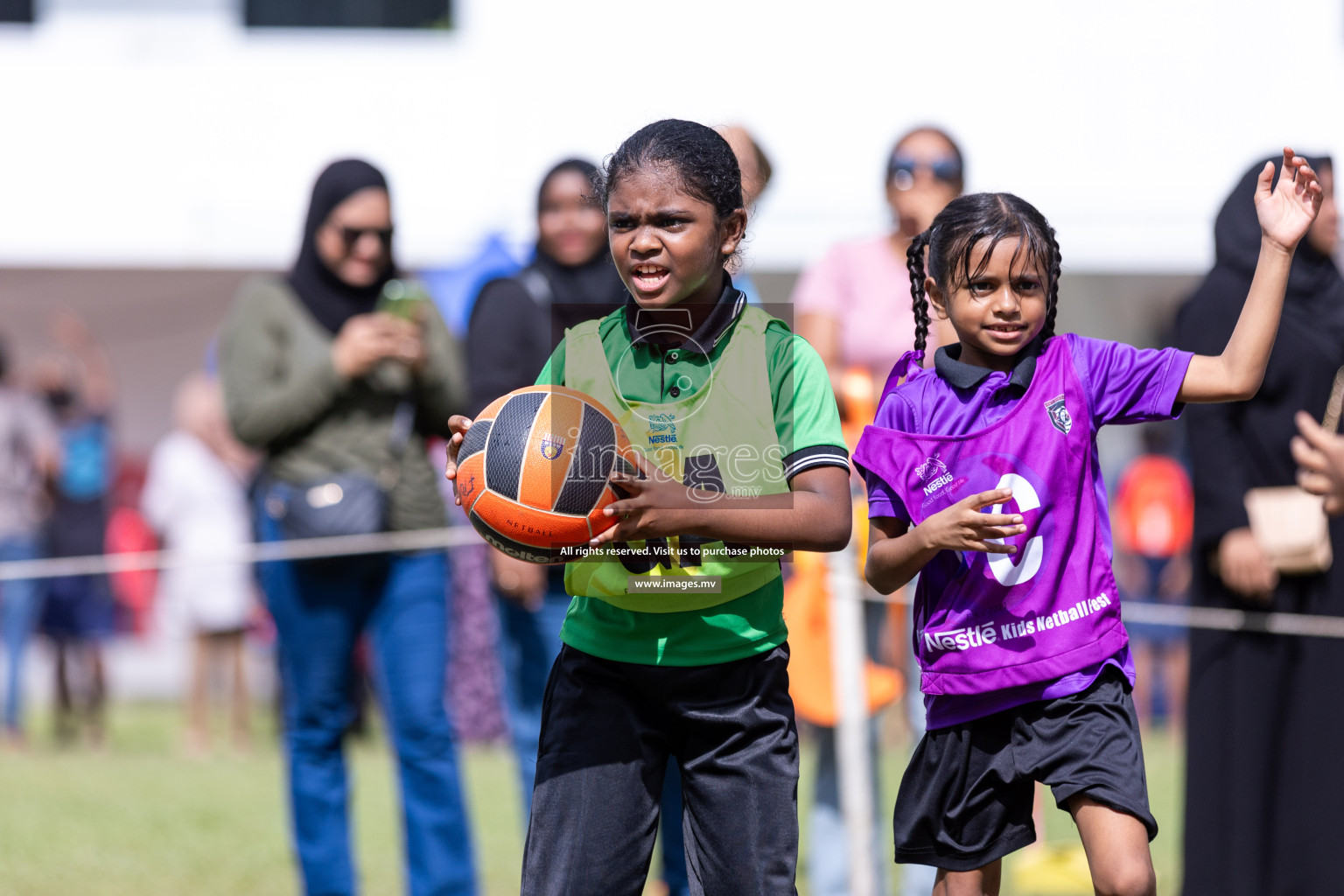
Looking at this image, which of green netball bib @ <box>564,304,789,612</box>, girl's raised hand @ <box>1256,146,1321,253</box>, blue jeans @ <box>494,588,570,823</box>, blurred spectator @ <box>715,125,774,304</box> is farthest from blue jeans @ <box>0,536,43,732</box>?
girl's raised hand @ <box>1256,146,1321,253</box>

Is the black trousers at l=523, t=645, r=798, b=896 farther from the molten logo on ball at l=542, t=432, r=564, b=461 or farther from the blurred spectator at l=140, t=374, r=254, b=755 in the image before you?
the blurred spectator at l=140, t=374, r=254, b=755

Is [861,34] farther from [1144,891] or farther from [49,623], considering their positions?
[1144,891]

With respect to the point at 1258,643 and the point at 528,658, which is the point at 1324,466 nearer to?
the point at 1258,643

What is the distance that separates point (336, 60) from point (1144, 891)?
11.7 meters

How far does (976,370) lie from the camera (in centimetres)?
293

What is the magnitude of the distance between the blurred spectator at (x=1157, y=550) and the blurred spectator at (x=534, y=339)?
677 centimetres

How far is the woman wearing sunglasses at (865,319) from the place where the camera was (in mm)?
4527

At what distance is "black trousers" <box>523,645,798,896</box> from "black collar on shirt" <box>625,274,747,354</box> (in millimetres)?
630

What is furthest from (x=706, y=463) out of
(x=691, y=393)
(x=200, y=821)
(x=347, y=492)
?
(x=200, y=821)

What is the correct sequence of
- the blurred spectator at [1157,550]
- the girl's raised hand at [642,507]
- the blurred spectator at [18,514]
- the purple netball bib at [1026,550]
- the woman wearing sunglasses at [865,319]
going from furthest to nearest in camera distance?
the blurred spectator at [1157,550] → the blurred spectator at [18,514] → the woman wearing sunglasses at [865,319] → the purple netball bib at [1026,550] → the girl's raised hand at [642,507]

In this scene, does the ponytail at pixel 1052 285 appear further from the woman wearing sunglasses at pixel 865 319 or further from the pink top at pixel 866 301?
the pink top at pixel 866 301

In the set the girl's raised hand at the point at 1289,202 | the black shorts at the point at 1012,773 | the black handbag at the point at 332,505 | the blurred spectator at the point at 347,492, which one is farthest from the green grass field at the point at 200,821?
the girl's raised hand at the point at 1289,202

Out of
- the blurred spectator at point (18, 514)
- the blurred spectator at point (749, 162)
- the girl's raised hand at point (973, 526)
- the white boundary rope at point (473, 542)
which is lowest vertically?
the blurred spectator at point (18, 514)

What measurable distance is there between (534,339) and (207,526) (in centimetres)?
614
